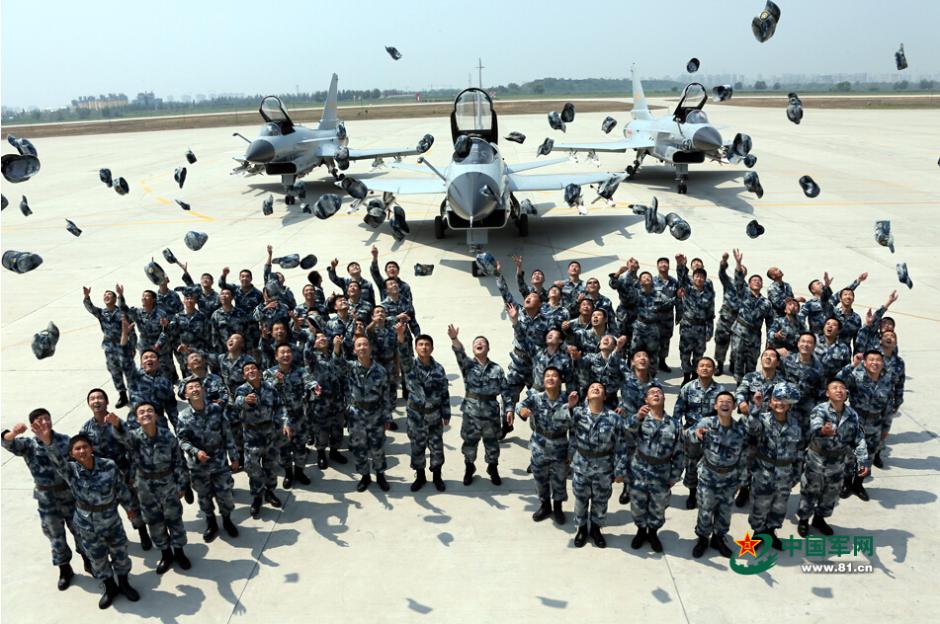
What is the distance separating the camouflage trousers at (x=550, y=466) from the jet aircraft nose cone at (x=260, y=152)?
19338 mm

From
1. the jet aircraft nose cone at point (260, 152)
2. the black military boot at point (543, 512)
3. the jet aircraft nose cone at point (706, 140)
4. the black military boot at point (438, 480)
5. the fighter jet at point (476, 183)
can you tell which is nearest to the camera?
the black military boot at point (543, 512)

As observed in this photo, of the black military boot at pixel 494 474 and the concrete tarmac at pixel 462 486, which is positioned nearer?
the concrete tarmac at pixel 462 486

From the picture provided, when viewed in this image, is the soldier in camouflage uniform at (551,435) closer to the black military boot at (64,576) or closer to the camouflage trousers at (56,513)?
the camouflage trousers at (56,513)

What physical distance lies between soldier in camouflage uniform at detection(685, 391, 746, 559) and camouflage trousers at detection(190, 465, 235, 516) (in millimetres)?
4581

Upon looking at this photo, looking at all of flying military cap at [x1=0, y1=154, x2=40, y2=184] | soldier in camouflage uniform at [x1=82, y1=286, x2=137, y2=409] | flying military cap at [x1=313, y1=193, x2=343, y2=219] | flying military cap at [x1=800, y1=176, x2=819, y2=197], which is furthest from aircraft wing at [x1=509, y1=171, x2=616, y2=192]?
flying military cap at [x1=0, y1=154, x2=40, y2=184]

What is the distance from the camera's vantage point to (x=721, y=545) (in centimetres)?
580

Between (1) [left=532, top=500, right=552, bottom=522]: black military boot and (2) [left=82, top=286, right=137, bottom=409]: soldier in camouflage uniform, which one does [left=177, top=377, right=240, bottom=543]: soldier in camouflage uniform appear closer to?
(1) [left=532, top=500, right=552, bottom=522]: black military boot

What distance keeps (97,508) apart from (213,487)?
1090 millimetres

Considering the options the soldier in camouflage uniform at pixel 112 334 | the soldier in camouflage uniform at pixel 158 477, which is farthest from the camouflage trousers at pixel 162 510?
the soldier in camouflage uniform at pixel 112 334

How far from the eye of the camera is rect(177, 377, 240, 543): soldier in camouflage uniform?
594 cm

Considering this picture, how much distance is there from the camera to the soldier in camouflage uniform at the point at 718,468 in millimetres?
Result: 5480

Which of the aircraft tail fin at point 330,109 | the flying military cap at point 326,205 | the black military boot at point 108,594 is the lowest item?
the black military boot at point 108,594

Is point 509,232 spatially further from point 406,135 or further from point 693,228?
point 406,135

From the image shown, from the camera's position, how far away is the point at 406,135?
50.8 metres
